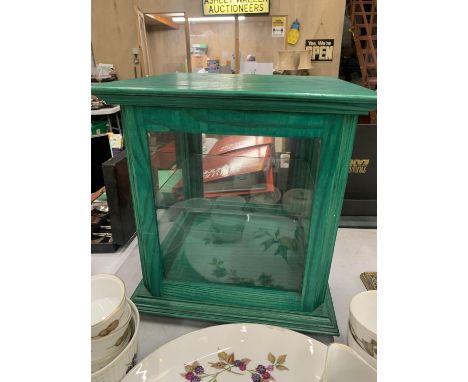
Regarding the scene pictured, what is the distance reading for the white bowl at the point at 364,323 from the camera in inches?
14.9

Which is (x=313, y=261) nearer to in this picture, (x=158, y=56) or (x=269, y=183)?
(x=269, y=183)

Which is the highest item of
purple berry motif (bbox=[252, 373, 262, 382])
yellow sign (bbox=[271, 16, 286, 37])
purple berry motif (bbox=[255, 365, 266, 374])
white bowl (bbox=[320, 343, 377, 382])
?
yellow sign (bbox=[271, 16, 286, 37])

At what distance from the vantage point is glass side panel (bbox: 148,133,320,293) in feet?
1.67

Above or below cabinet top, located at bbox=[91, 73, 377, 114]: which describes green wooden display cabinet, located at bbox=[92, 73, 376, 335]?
below

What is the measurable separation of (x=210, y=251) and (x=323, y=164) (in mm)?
277

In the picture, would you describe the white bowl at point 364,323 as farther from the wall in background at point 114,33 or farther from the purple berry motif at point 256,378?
the wall in background at point 114,33

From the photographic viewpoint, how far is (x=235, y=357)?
41cm

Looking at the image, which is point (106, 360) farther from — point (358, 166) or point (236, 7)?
point (236, 7)

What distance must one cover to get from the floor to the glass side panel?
3.1 inches

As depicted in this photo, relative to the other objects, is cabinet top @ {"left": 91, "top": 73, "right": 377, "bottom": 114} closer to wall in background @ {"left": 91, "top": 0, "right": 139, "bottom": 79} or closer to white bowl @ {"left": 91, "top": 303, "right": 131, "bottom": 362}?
white bowl @ {"left": 91, "top": 303, "right": 131, "bottom": 362}

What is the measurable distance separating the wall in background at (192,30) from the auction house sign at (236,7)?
7cm

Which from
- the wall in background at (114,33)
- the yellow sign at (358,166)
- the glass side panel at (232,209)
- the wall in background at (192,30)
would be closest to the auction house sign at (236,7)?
the wall in background at (192,30)

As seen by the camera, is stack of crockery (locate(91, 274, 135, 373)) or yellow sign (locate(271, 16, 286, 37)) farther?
yellow sign (locate(271, 16, 286, 37))

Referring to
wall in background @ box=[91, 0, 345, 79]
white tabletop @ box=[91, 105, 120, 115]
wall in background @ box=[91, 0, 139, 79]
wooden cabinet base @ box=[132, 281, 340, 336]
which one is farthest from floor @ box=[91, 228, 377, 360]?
wall in background @ box=[91, 0, 139, 79]
